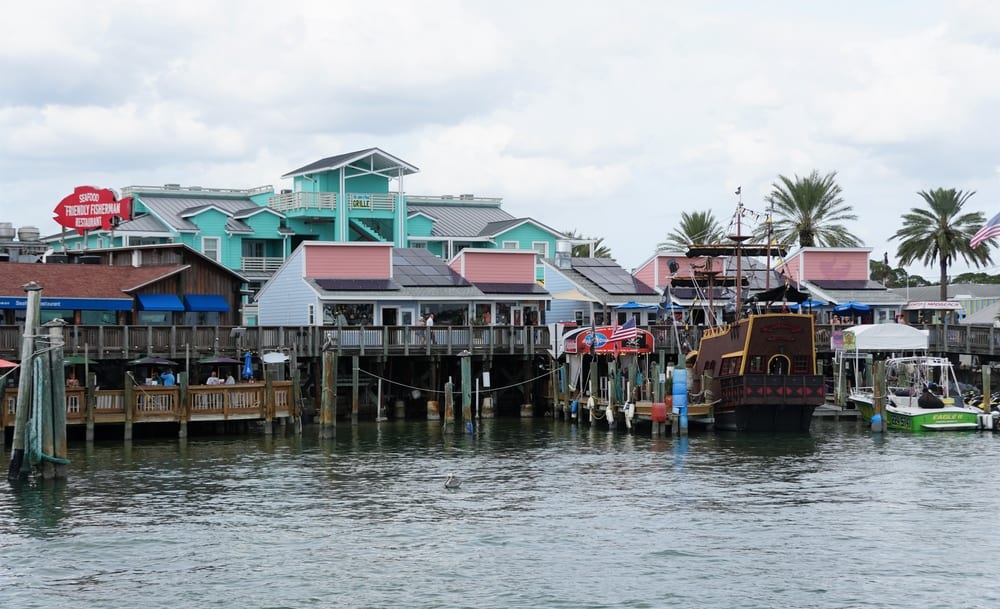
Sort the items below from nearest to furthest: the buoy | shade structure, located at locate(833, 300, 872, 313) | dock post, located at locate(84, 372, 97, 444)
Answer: dock post, located at locate(84, 372, 97, 444) < the buoy < shade structure, located at locate(833, 300, 872, 313)

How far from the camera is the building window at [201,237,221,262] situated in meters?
83.2

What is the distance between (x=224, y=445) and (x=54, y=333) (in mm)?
13137

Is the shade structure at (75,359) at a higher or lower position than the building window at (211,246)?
lower

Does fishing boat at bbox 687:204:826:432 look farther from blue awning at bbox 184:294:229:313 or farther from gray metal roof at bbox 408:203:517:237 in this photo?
gray metal roof at bbox 408:203:517:237

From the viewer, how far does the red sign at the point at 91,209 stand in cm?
6944

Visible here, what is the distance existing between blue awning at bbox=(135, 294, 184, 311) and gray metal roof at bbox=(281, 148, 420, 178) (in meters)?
27.7

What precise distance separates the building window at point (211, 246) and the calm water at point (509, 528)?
36680 millimetres

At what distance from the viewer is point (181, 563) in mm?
28375

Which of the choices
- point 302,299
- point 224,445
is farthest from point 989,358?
point 224,445

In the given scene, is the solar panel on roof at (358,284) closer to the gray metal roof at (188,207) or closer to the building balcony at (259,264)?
the building balcony at (259,264)

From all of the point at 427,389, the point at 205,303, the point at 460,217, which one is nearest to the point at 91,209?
the point at 205,303

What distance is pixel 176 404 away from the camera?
49.4 metres

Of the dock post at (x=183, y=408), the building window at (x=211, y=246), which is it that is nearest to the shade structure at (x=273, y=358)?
the dock post at (x=183, y=408)

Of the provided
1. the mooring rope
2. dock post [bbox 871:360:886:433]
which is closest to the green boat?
dock post [bbox 871:360:886:433]
